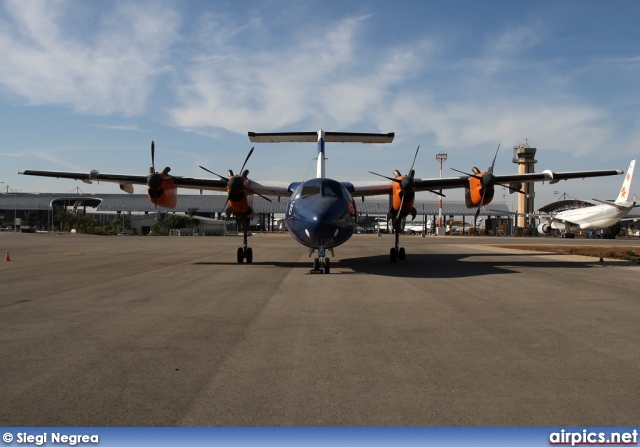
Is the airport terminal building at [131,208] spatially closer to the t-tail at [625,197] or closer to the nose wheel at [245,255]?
the t-tail at [625,197]

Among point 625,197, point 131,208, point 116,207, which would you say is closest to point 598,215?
point 625,197

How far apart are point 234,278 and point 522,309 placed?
8.40 metres

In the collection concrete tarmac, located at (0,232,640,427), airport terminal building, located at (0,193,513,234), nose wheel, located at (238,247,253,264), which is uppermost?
airport terminal building, located at (0,193,513,234)

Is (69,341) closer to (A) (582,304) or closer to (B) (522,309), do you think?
(B) (522,309)

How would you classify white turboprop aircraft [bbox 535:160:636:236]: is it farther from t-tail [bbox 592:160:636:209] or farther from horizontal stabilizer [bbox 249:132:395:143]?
horizontal stabilizer [bbox 249:132:395:143]

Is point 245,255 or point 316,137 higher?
point 316,137

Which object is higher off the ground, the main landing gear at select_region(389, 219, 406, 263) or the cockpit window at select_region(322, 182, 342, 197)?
the cockpit window at select_region(322, 182, 342, 197)

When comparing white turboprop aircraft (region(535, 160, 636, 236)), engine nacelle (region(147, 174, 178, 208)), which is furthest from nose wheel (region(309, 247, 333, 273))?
white turboprop aircraft (region(535, 160, 636, 236))

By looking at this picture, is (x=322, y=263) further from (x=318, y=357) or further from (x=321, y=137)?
(x=318, y=357)

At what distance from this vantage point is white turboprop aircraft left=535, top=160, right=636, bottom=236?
197ft

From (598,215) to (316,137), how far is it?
169 feet

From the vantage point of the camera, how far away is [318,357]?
641 centimetres

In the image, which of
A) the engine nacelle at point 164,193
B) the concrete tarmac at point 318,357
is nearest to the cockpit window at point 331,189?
the concrete tarmac at point 318,357

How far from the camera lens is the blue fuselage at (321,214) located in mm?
16281
